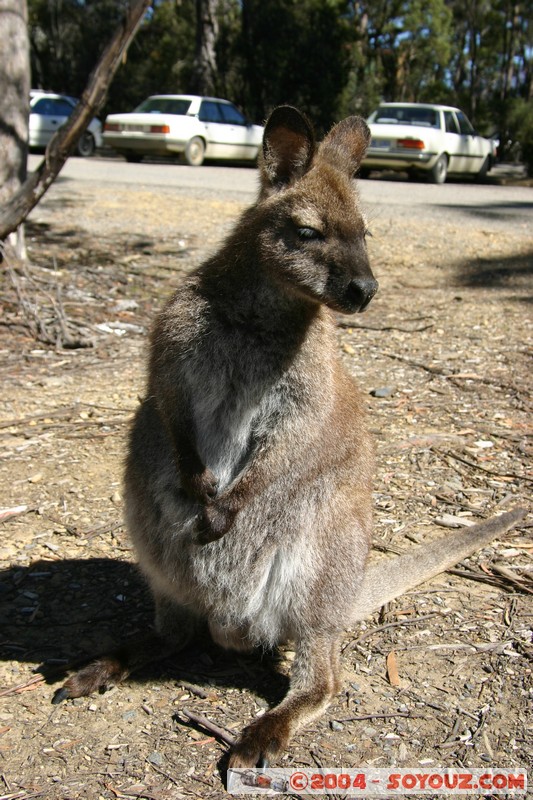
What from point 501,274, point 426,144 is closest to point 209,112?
point 426,144

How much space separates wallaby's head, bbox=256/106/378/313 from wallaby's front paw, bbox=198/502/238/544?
671 millimetres

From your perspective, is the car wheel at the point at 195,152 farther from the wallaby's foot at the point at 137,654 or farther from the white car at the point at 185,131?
the wallaby's foot at the point at 137,654

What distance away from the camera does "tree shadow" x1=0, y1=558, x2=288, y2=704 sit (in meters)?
2.76

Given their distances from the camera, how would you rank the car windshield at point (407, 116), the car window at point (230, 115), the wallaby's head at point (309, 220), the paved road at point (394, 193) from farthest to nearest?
the car window at point (230, 115) → the car windshield at point (407, 116) → the paved road at point (394, 193) → the wallaby's head at point (309, 220)

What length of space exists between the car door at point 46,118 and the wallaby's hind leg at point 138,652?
17.5 m

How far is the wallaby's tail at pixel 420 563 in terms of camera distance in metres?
2.98

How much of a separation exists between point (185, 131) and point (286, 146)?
15.2m

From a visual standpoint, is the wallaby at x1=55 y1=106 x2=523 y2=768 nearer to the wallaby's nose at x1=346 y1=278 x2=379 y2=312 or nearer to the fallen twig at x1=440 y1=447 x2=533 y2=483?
the wallaby's nose at x1=346 y1=278 x2=379 y2=312

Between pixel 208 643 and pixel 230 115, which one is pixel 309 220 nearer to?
pixel 208 643

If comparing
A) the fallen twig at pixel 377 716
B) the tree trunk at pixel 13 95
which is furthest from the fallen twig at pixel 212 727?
the tree trunk at pixel 13 95

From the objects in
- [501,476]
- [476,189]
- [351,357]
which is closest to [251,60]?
[476,189]

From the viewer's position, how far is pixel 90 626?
3000 millimetres

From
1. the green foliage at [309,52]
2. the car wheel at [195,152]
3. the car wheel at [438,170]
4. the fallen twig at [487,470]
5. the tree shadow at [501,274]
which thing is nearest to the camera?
the fallen twig at [487,470]

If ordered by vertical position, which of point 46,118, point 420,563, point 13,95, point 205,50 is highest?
point 205,50
